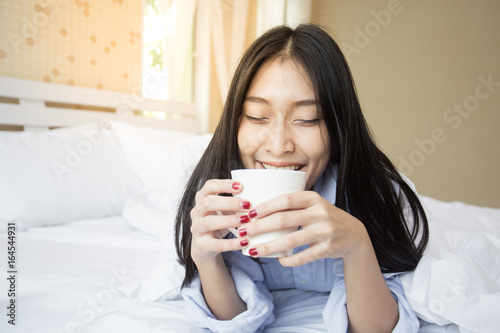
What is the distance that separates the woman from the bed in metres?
0.07

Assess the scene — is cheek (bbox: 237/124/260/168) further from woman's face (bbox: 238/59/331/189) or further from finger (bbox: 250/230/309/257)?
finger (bbox: 250/230/309/257)

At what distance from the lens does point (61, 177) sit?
4.97 ft

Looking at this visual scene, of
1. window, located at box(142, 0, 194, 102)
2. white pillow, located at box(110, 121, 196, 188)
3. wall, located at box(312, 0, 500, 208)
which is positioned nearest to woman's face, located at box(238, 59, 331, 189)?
white pillow, located at box(110, 121, 196, 188)

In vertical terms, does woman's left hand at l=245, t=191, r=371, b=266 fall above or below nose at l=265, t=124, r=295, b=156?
below

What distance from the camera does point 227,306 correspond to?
30.5 inches

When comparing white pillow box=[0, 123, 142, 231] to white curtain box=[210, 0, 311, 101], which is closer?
white pillow box=[0, 123, 142, 231]

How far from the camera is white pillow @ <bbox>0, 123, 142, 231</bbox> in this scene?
4.51 feet

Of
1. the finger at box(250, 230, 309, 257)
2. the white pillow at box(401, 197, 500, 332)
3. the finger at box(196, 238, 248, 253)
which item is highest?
the finger at box(250, 230, 309, 257)

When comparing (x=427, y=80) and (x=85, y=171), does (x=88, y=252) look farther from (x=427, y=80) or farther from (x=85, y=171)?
(x=427, y=80)

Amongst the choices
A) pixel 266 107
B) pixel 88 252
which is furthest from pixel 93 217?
pixel 266 107

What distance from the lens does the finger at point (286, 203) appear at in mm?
526

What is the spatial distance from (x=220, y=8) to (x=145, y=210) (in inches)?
75.4

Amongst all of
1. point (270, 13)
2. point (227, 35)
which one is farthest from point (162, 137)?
point (270, 13)

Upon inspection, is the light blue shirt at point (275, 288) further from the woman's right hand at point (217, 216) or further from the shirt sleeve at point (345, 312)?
the woman's right hand at point (217, 216)
